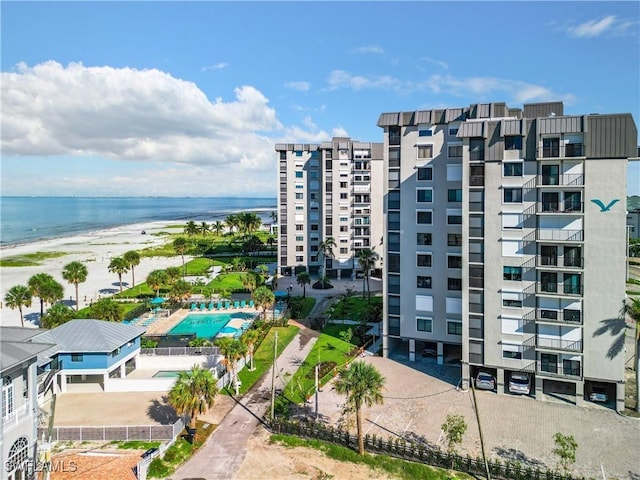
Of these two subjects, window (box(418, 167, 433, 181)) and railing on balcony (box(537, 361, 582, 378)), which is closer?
railing on balcony (box(537, 361, 582, 378))

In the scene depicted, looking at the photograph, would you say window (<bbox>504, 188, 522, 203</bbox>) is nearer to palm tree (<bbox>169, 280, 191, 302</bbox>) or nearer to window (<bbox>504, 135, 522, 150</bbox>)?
window (<bbox>504, 135, 522, 150</bbox>)

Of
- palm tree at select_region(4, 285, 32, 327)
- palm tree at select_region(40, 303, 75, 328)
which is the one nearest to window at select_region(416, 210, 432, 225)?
palm tree at select_region(40, 303, 75, 328)

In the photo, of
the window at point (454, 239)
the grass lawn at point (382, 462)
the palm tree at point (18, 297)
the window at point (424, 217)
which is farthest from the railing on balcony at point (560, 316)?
the palm tree at point (18, 297)

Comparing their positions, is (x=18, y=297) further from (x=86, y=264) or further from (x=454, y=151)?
(x=86, y=264)

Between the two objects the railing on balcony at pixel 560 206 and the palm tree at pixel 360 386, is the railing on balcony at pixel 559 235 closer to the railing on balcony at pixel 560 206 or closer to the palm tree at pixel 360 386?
the railing on balcony at pixel 560 206

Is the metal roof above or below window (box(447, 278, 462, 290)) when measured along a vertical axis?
below

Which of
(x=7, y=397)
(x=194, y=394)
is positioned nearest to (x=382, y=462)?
(x=194, y=394)

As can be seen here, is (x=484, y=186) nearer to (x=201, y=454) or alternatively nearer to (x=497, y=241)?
(x=497, y=241)
